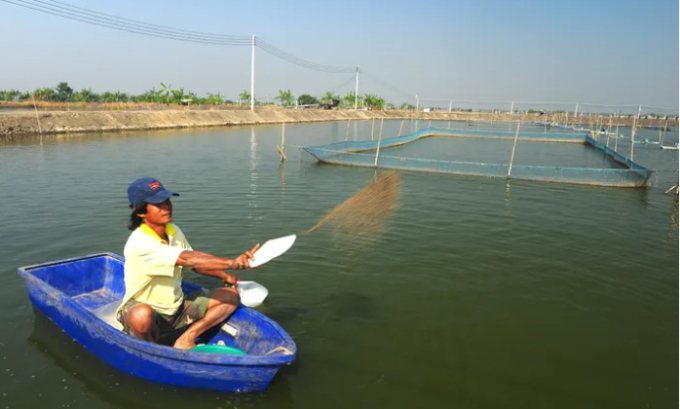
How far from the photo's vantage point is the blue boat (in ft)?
11.4

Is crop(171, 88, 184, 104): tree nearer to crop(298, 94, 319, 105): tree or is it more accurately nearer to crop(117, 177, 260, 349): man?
crop(298, 94, 319, 105): tree

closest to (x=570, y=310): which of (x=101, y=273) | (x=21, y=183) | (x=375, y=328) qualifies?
(x=375, y=328)

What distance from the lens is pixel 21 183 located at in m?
12.0

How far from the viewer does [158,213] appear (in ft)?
11.8

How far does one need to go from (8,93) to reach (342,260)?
4955 cm

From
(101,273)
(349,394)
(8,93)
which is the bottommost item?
(349,394)

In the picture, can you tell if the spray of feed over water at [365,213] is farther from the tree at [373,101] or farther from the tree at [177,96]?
the tree at [373,101]

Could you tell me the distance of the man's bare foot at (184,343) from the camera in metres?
3.83

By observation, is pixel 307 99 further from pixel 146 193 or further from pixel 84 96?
pixel 146 193

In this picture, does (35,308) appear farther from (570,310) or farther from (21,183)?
(21,183)

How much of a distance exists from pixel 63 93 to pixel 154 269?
52789 mm

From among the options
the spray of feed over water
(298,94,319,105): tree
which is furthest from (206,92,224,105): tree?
the spray of feed over water

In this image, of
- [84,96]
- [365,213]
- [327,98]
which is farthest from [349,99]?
[365,213]

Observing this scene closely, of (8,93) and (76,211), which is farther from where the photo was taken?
(8,93)
